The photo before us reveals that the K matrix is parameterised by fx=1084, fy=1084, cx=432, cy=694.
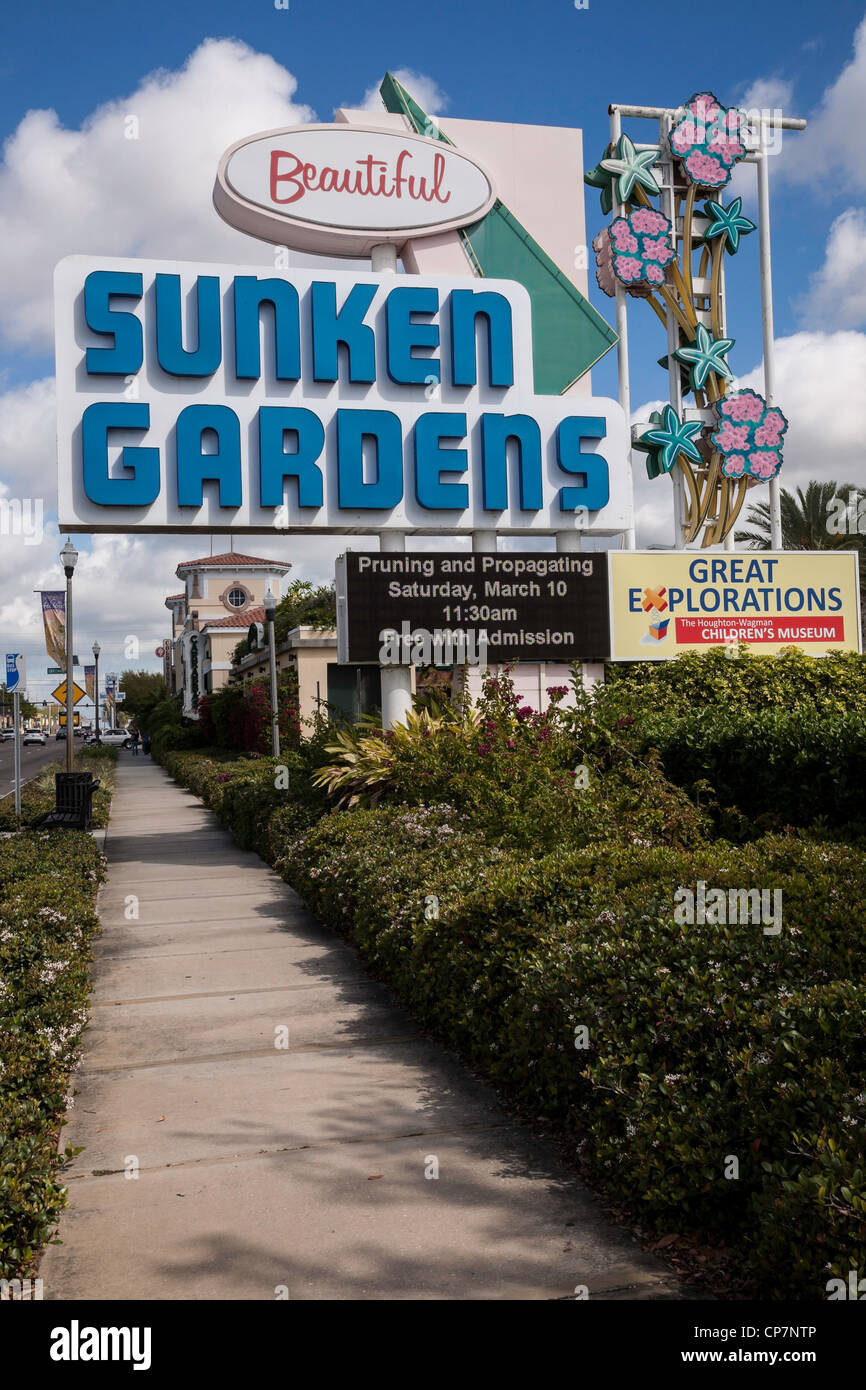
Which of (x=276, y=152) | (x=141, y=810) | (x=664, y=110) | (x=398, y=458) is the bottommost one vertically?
(x=141, y=810)

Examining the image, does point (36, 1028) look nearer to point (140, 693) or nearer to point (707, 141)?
point (707, 141)

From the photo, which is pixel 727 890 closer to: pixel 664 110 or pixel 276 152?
pixel 276 152

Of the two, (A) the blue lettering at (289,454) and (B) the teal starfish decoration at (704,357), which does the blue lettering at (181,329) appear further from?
(B) the teal starfish decoration at (704,357)

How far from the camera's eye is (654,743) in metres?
13.1

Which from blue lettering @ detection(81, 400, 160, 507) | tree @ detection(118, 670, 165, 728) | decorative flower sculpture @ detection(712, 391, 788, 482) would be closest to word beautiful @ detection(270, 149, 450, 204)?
blue lettering @ detection(81, 400, 160, 507)

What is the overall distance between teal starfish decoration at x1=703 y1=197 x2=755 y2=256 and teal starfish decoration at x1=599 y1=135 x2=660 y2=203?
1303mm

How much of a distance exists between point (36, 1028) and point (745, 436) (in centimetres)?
1807

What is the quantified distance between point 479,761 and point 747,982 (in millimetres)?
6788

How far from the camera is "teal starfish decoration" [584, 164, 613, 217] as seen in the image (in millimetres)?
20484

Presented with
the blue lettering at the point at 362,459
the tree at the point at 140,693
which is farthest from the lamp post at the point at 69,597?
the tree at the point at 140,693

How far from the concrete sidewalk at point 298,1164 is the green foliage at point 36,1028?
0.20 meters

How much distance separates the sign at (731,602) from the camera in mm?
16750
